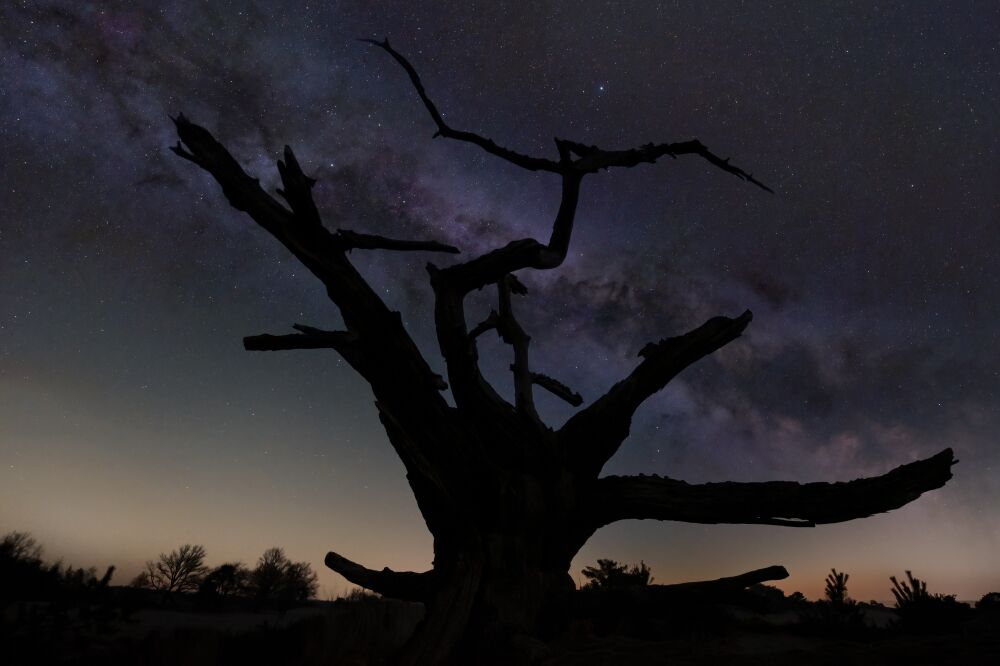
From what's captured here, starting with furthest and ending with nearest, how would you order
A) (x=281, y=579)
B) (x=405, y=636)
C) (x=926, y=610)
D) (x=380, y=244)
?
(x=281, y=579), (x=926, y=610), (x=405, y=636), (x=380, y=244)

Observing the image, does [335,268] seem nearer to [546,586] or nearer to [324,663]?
[546,586]

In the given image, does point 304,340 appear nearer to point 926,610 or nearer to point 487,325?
point 487,325

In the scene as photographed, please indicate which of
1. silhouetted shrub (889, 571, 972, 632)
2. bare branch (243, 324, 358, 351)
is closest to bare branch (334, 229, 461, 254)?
bare branch (243, 324, 358, 351)

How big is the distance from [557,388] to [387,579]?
4.06 meters

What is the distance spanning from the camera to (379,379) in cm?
549

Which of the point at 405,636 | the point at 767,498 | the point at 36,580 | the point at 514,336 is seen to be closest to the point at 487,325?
the point at 514,336

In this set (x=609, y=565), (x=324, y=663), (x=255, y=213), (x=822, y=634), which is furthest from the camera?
(x=609, y=565)

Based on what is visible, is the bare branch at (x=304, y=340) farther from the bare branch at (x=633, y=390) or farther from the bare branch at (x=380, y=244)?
the bare branch at (x=633, y=390)

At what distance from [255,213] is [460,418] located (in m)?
2.75

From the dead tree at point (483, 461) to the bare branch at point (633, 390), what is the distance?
15 millimetres

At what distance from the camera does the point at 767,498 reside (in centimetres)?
558

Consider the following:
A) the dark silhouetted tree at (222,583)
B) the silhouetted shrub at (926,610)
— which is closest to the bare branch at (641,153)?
the silhouetted shrub at (926,610)

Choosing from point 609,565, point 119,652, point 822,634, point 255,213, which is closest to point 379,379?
point 255,213

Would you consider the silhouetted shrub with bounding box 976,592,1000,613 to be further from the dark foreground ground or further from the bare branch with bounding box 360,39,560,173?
the bare branch with bounding box 360,39,560,173
